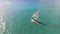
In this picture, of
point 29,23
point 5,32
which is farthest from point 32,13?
point 5,32

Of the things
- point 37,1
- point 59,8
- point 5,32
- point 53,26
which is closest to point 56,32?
point 53,26

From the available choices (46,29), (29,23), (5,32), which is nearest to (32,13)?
(29,23)

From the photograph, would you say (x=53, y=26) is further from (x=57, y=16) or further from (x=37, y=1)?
(x=37, y=1)

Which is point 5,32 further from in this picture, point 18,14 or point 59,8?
point 59,8

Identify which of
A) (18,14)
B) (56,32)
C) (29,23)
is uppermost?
(18,14)

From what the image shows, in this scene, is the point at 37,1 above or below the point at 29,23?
above

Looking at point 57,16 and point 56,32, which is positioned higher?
point 57,16
